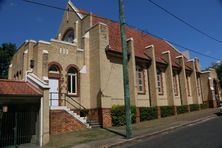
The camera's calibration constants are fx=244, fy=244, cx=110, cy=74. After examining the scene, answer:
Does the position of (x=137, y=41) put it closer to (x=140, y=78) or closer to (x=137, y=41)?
(x=137, y=41)

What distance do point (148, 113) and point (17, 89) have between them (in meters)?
13.7

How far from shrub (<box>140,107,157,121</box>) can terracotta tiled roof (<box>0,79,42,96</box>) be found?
1158 cm

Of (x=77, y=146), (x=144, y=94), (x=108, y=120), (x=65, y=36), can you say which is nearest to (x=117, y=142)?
(x=77, y=146)

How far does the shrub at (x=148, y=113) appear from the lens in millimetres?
23141

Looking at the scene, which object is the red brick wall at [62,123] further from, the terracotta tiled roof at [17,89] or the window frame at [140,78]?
the window frame at [140,78]

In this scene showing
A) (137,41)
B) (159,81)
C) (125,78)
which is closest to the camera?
(125,78)

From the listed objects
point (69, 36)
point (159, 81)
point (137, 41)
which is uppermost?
point (69, 36)

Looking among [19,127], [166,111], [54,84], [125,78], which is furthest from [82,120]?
[166,111]

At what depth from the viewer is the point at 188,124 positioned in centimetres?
1802

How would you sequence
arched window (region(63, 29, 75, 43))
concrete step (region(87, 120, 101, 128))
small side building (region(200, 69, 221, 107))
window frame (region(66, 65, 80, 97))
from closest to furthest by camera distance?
A: concrete step (region(87, 120, 101, 128))
window frame (region(66, 65, 80, 97))
arched window (region(63, 29, 75, 43))
small side building (region(200, 69, 221, 107))

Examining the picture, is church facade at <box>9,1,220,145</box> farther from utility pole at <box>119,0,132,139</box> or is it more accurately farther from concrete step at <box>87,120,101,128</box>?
utility pole at <box>119,0,132,139</box>

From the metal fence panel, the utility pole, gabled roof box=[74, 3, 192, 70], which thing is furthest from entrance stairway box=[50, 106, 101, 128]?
gabled roof box=[74, 3, 192, 70]

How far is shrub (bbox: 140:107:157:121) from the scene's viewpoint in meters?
23.1

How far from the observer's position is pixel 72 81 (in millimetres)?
21922
